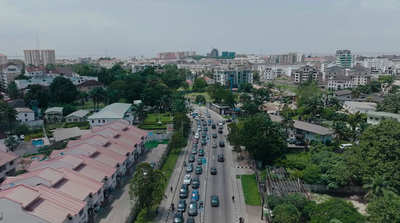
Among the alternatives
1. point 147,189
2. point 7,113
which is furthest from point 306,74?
point 147,189

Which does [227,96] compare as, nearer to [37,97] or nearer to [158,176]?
[37,97]

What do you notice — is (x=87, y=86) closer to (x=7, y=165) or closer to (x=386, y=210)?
(x=7, y=165)

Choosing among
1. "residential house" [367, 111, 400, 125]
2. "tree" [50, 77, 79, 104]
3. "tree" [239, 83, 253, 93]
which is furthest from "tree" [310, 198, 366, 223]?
"tree" [239, 83, 253, 93]

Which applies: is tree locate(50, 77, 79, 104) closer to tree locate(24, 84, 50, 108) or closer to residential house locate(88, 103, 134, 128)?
tree locate(24, 84, 50, 108)

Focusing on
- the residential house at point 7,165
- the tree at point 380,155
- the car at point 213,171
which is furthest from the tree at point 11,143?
the tree at point 380,155

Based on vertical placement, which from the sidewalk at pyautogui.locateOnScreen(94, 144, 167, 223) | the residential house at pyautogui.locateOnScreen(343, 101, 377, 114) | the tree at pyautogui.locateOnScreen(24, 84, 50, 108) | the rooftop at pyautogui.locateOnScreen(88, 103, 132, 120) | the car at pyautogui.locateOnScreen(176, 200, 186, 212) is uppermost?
the tree at pyautogui.locateOnScreen(24, 84, 50, 108)

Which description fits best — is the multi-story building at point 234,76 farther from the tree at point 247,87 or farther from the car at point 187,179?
the car at point 187,179
